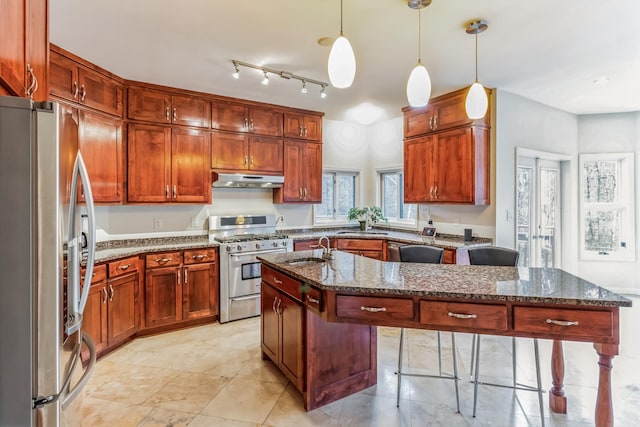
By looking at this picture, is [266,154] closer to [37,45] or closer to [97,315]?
[97,315]

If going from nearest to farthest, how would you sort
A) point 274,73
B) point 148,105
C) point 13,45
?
point 13,45 → point 274,73 → point 148,105

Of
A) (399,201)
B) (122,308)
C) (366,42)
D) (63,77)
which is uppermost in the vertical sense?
(366,42)

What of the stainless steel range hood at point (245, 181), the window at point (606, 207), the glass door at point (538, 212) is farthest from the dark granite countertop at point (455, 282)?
the window at point (606, 207)

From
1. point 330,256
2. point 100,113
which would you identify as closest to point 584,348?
point 330,256

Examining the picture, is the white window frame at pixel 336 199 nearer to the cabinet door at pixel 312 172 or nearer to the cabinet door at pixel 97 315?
the cabinet door at pixel 312 172

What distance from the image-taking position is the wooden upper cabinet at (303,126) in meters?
4.63

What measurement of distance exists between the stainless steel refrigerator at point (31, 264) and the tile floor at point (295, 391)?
1.13 metres

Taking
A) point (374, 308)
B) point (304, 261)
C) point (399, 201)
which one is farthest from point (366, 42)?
point (399, 201)

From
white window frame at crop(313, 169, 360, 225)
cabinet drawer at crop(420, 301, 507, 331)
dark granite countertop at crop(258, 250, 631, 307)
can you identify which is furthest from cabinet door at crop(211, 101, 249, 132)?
cabinet drawer at crop(420, 301, 507, 331)

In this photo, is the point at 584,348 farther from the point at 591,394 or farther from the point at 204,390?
the point at 204,390

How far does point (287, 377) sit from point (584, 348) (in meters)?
2.82

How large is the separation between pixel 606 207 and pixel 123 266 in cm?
642

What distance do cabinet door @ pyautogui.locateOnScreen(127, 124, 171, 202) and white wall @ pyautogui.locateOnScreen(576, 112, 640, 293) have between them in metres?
5.80

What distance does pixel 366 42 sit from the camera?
2.76 metres
